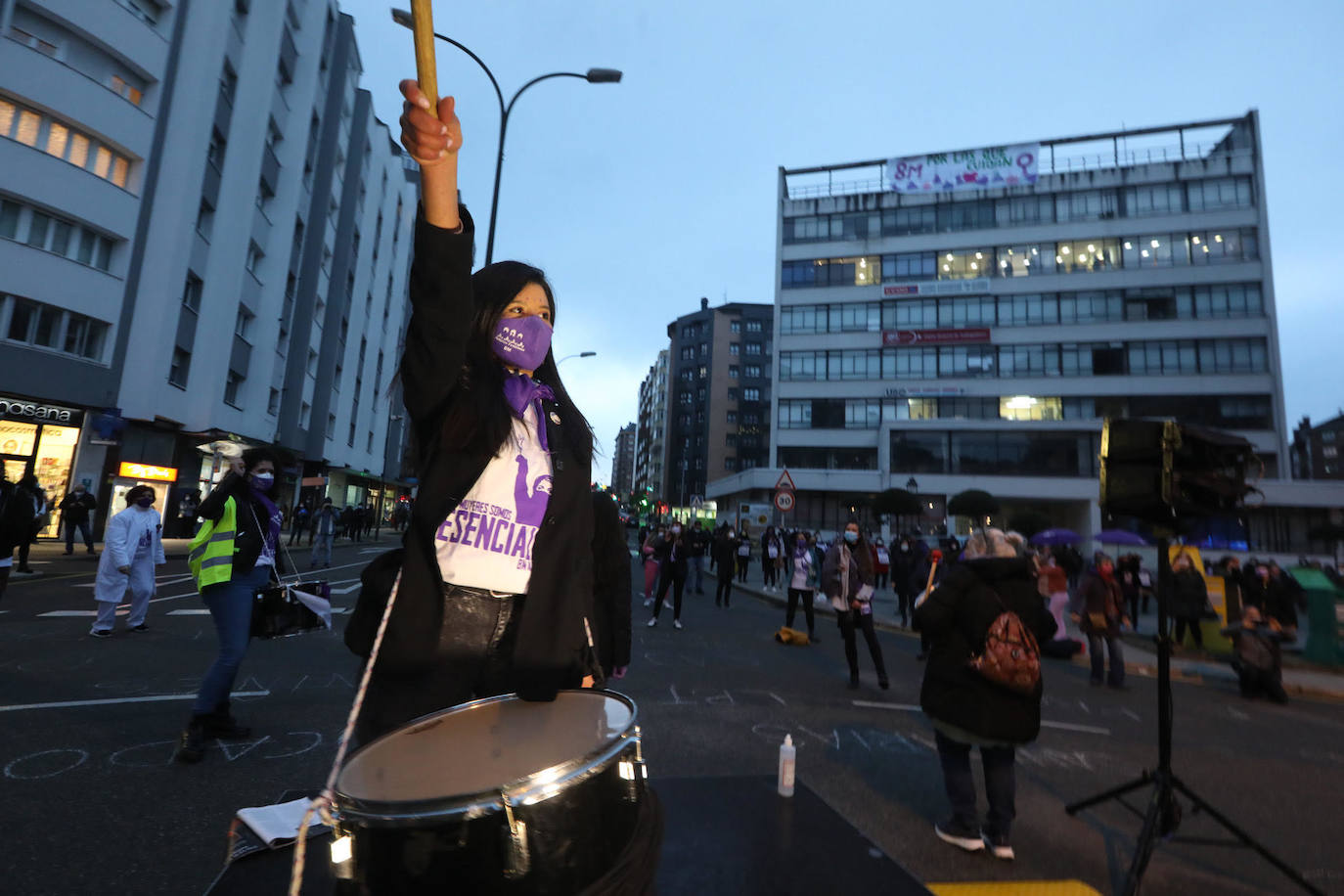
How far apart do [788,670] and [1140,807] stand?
4.30m

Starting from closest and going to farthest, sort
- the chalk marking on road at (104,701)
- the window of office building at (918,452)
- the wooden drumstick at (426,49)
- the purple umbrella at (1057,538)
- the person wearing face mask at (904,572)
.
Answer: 1. the wooden drumstick at (426,49)
2. the chalk marking on road at (104,701)
3. the person wearing face mask at (904,572)
4. the purple umbrella at (1057,538)
5. the window of office building at (918,452)

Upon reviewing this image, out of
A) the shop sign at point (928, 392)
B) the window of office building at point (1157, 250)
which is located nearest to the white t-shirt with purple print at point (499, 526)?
the shop sign at point (928, 392)

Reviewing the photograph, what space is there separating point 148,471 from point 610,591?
23360 millimetres

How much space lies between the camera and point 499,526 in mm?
1673

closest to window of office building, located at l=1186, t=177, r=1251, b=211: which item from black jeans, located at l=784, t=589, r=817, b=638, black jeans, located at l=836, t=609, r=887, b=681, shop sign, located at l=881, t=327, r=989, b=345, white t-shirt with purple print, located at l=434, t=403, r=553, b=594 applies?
shop sign, located at l=881, t=327, r=989, b=345

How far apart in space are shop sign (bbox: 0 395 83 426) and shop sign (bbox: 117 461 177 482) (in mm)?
1672

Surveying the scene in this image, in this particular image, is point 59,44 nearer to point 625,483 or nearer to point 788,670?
point 788,670

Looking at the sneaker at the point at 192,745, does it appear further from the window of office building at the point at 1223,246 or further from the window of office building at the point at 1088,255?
the window of office building at the point at 1223,246

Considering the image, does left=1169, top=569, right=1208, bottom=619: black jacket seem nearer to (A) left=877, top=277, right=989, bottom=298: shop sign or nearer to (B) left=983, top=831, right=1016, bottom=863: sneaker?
(B) left=983, top=831, right=1016, bottom=863: sneaker

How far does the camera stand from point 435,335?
1.45m

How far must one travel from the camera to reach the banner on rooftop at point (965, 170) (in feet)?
141

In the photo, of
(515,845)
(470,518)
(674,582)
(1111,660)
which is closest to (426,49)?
(470,518)

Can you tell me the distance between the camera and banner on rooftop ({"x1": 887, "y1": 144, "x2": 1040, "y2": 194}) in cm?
4309

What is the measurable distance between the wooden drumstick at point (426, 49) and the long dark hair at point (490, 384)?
458 millimetres
